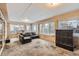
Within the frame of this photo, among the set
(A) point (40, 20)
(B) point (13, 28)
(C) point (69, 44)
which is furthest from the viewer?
(A) point (40, 20)

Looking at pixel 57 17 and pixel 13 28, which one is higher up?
pixel 57 17

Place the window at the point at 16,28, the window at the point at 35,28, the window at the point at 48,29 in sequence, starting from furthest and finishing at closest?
the window at the point at 48,29 → the window at the point at 35,28 → the window at the point at 16,28

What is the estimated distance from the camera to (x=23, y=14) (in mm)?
3021

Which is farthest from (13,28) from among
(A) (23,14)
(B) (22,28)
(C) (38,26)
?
(C) (38,26)

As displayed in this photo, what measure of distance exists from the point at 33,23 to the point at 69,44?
167 centimetres

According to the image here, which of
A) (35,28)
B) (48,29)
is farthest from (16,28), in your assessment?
(48,29)

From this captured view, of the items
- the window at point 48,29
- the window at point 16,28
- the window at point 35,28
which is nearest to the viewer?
the window at point 16,28

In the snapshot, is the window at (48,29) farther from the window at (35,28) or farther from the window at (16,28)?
the window at (16,28)

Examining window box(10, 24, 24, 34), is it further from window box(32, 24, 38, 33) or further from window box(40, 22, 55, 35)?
window box(40, 22, 55, 35)

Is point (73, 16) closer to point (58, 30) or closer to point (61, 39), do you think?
point (58, 30)

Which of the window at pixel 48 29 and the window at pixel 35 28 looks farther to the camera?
the window at pixel 48 29

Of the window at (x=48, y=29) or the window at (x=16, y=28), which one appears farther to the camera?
the window at (x=48, y=29)

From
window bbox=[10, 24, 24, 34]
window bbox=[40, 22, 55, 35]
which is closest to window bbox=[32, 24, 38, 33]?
window bbox=[40, 22, 55, 35]

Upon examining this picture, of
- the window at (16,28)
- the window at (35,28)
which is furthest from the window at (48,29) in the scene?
the window at (16,28)
